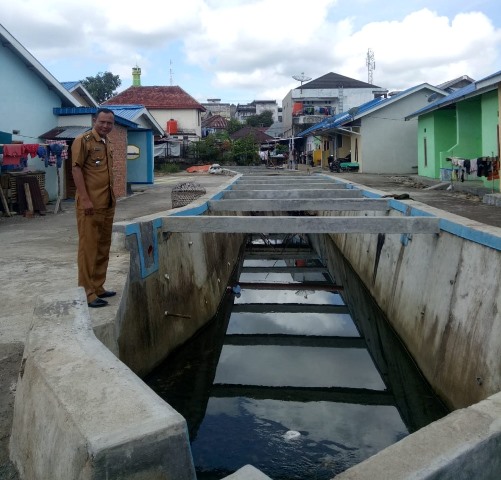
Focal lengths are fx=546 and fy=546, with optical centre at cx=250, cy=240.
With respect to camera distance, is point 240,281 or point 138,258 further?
point 240,281

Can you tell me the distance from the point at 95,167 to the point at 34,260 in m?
2.97

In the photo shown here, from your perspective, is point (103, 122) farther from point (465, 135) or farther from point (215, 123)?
point (215, 123)

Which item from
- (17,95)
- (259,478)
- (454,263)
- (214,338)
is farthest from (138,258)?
(17,95)

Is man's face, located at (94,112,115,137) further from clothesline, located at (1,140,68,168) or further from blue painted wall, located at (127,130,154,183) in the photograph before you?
blue painted wall, located at (127,130,154,183)

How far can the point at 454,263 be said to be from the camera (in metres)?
6.80

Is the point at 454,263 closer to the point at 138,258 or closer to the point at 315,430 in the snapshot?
the point at 315,430

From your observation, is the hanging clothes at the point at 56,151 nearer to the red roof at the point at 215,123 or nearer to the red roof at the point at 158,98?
the red roof at the point at 158,98

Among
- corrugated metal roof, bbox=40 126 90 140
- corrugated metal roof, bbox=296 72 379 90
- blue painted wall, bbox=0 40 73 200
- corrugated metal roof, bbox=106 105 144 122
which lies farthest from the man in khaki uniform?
corrugated metal roof, bbox=296 72 379 90

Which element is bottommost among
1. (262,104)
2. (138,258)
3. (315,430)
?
(315,430)

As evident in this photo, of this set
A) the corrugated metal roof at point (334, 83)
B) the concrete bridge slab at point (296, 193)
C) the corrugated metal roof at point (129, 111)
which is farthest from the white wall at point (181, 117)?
the concrete bridge slab at point (296, 193)

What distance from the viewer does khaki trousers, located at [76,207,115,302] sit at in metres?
4.91

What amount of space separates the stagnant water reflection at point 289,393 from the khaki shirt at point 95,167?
2728 mm

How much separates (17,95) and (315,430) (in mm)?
12268

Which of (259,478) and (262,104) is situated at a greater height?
(262,104)
